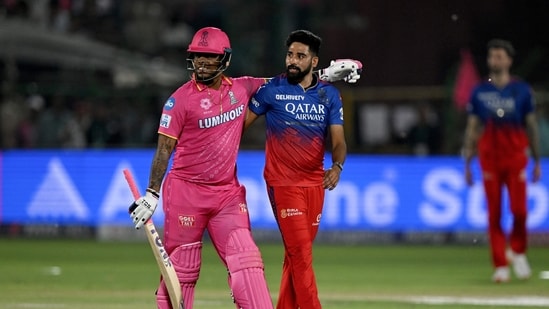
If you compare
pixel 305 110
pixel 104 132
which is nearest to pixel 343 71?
pixel 305 110

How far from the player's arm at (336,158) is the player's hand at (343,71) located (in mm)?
453

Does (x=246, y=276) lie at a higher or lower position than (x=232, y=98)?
lower

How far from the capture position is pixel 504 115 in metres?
15.3

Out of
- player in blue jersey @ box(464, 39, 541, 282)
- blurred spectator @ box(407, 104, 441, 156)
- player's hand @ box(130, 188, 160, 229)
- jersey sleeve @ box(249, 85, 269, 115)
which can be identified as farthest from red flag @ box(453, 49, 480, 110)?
player's hand @ box(130, 188, 160, 229)

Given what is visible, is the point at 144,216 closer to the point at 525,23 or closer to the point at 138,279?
the point at 138,279

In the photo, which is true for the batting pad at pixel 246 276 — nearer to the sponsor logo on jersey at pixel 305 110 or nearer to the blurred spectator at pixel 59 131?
the sponsor logo on jersey at pixel 305 110

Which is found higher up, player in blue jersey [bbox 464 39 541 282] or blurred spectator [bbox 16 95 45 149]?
blurred spectator [bbox 16 95 45 149]

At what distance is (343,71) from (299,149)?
732 millimetres

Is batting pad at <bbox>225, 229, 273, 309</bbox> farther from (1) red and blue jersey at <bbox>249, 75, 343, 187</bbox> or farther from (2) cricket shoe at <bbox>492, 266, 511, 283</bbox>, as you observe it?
(2) cricket shoe at <bbox>492, 266, 511, 283</bbox>

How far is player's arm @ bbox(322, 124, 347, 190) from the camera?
10461 mm

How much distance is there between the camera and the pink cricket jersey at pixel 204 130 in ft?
32.3

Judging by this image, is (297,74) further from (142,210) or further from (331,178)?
Result: (142,210)

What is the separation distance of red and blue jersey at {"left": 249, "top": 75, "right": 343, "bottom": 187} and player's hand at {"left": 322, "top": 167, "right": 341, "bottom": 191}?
0.19 metres

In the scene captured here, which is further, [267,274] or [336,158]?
[267,274]
